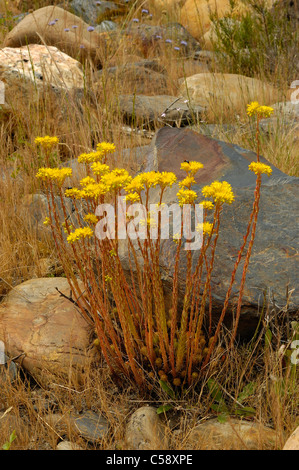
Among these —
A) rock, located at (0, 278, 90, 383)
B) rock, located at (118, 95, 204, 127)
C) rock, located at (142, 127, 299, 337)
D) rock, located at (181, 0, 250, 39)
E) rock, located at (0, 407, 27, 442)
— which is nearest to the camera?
rock, located at (0, 407, 27, 442)

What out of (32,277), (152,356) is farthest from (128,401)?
(32,277)

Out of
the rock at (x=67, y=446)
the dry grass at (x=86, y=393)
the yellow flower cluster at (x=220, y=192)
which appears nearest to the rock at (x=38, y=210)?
the dry grass at (x=86, y=393)

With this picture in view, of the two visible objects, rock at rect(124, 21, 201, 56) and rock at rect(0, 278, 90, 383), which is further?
rock at rect(124, 21, 201, 56)

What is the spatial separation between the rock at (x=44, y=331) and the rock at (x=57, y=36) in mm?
3400

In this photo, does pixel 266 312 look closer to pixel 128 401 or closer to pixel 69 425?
pixel 128 401

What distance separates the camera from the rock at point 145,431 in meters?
1.72

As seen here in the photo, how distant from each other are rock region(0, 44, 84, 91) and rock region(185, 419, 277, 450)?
289cm

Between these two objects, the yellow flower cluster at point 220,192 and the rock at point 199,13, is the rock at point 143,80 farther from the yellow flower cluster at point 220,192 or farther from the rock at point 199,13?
the yellow flower cluster at point 220,192

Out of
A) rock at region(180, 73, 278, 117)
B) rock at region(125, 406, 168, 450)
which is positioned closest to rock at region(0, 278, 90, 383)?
rock at region(125, 406, 168, 450)

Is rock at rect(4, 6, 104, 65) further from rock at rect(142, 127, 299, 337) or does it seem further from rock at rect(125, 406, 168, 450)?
rock at rect(125, 406, 168, 450)

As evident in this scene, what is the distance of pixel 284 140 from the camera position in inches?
134

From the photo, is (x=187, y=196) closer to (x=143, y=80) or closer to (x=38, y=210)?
(x=38, y=210)

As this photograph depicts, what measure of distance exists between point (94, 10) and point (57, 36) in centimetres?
325

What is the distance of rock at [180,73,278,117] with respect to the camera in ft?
14.1
